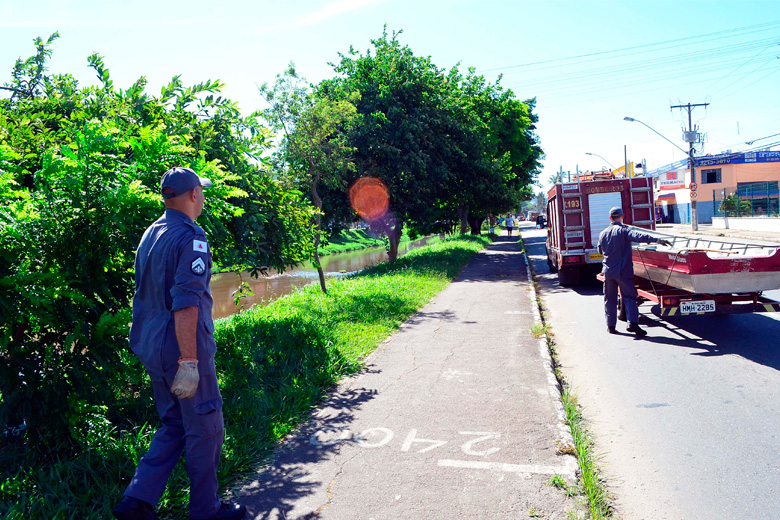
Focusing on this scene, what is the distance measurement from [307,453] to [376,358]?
274 centimetres

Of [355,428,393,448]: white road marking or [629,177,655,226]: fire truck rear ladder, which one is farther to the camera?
[629,177,655,226]: fire truck rear ladder

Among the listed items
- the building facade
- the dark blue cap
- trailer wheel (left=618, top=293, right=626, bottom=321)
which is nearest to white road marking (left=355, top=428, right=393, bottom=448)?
the dark blue cap

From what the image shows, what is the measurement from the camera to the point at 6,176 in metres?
3.81

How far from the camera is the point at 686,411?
4.67 metres

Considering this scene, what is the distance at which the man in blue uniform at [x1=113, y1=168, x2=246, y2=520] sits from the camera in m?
2.83

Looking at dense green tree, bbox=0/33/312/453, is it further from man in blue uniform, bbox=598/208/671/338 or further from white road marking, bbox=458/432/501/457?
man in blue uniform, bbox=598/208/671/338

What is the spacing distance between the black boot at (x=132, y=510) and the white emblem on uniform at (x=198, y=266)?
1.21 m


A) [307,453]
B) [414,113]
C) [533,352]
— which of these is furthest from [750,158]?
[307,453]

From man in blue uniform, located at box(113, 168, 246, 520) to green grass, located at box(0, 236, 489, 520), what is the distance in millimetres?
311

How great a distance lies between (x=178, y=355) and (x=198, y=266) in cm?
49

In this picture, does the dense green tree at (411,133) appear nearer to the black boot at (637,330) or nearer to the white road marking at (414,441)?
the black boot at (637,330)

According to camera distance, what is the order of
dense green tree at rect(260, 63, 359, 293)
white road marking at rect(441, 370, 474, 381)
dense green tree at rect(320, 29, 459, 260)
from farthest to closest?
dense green tree at rect(320, 29, 459, 260), dense green tree at rect(260, 63, 359, 293), white road marking at rect(441, 370, 474, 381)

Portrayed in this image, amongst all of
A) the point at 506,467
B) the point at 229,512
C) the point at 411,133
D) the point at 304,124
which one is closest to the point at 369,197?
the point at 411,133

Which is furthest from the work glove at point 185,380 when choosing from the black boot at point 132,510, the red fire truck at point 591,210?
the red fire truck at point 591,210
